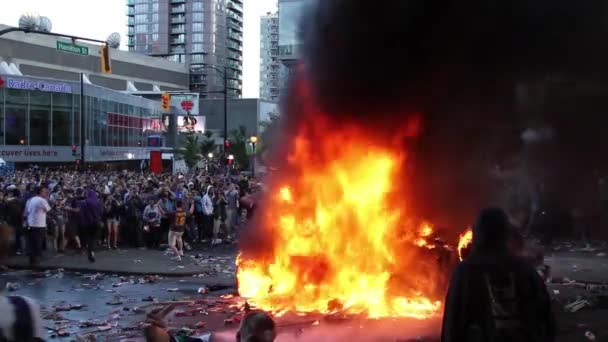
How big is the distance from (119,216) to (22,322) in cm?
1331

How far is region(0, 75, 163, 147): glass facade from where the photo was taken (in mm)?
39781

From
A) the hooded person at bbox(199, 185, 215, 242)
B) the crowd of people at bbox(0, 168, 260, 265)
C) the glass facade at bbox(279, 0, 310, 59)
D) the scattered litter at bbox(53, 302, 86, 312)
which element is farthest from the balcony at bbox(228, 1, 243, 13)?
the scattered litter at bbox(53, 302, 86, 312)

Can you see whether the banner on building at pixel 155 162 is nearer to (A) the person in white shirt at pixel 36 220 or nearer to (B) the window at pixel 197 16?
(A) the person in white shirt at pixel 36 220

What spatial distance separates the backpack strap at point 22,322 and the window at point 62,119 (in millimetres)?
42348

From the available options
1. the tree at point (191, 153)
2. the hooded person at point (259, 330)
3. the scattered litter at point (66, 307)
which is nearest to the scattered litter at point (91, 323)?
the scattered litter at point (66, 307)

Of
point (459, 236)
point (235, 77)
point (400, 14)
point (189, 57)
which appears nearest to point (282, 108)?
point (400, 14)

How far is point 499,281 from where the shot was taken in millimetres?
3605

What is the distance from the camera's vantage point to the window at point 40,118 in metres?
41.4

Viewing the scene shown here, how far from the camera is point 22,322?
318cm

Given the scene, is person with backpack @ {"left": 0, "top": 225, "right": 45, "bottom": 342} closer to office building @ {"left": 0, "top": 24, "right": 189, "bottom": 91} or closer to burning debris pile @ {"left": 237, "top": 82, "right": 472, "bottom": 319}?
burning debris pile @ {"left": 237, "top": 82, "right": 472, "bottom": 319}

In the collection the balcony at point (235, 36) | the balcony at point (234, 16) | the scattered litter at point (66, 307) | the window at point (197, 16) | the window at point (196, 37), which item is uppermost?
the balcony at point (234, 16)

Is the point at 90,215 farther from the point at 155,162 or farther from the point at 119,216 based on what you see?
the point at 155,162

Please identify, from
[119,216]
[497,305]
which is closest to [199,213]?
[119,216]

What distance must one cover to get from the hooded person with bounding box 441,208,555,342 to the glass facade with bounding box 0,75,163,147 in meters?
38.3
